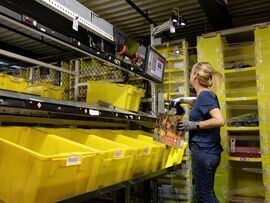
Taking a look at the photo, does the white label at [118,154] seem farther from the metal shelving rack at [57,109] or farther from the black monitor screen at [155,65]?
the black monitor screen at [155,65]

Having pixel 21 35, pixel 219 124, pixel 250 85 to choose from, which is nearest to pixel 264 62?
pixel 250 85

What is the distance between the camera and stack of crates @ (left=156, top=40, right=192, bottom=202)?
13.7 feet

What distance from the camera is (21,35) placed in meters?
5.84

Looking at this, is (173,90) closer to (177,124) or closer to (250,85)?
(250,85)

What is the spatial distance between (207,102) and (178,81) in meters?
2.06

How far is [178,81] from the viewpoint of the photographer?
173 inches

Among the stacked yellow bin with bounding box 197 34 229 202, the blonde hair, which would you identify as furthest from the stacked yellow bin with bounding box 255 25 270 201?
the blonde hair

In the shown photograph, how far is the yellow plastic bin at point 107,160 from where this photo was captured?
80.3 inches

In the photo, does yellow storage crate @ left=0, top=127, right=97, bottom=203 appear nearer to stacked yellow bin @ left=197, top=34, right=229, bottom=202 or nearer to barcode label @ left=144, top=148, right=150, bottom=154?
barcode label @ left=144, top=148, right=150, bottom=154

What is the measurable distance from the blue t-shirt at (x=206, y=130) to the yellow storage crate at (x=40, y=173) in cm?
100

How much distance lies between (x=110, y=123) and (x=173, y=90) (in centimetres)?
120

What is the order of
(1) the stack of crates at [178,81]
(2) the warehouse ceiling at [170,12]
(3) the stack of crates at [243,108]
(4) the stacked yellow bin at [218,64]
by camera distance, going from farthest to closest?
(2) the warehouse ceiling at [170,12]
(1) the stack of crates at [178,81]
(4) the stacked yellow bin at [218,64]
(3) the stack of crates at [243,108]

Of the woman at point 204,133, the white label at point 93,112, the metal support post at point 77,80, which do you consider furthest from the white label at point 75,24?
the metal support post at point 77,80

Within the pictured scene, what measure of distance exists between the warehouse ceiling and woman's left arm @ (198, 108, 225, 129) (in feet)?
6.83
